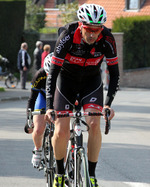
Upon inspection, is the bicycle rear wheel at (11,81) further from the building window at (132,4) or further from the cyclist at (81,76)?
the building window at (132,4)

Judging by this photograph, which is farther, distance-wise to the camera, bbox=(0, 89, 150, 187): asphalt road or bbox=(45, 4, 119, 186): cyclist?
bbox=(0, 89, 150, 187): asphalt road

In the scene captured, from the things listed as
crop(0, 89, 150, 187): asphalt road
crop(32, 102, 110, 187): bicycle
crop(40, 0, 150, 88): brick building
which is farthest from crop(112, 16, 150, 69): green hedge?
crop(32, 102, 110, 187): bicycle

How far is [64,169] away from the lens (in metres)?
5.78

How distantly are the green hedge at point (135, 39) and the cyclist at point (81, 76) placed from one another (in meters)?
26.7

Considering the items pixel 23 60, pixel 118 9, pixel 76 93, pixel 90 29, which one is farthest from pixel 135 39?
pixel 90 29

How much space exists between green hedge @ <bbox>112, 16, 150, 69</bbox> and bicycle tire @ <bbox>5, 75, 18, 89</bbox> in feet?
33.5

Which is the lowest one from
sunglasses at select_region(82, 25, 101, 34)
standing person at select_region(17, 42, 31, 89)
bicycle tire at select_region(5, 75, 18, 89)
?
bicycle tire at select_region(5, 75, 18, 89)

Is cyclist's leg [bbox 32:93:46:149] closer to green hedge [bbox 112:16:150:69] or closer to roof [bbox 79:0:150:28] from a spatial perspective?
green hedge [bbox 112:16:150:69]

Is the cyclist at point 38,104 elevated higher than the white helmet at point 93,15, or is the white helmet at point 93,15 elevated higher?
the white helmet at point 93,15

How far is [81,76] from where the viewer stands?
5656mm

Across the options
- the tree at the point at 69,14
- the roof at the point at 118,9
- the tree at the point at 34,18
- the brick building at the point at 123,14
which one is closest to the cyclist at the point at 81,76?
the brick building at the point at 123,14

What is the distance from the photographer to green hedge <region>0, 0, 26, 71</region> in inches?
1093

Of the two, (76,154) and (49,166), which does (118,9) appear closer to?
(49,166)

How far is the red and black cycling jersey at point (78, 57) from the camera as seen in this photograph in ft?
17.8
